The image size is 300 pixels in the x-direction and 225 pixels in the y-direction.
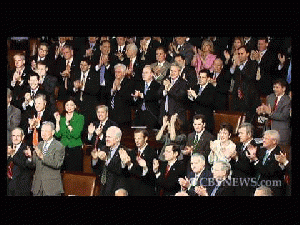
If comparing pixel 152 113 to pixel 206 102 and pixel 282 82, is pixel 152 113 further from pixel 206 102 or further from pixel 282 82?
pixel 282 82

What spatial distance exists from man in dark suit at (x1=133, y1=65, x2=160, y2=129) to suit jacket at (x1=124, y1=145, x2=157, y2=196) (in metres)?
0.36

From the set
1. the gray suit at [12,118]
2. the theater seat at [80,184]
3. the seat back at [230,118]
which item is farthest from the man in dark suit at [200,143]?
the gray suit at [12,118]

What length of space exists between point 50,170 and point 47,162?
113mm

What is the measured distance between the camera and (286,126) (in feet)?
33.9

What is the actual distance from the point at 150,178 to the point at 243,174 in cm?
120

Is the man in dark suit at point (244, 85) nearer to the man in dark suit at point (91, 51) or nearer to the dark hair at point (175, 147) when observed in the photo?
the dark hair at point (175, 147)

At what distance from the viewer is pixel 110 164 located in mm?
10398

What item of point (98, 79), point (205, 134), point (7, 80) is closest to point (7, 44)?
point (7, 80)

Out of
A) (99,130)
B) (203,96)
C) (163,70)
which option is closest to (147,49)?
(163,70)

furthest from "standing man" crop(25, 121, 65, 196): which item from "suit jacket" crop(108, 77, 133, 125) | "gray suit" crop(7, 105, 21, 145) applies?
"suit jacket" crop(108, 77, 133, 125)

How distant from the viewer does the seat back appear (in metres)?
10.4

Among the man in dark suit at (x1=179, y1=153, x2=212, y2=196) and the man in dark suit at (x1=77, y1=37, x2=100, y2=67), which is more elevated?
the man in dark suit at (x1=77, y1=37, x2=100, y2=67)

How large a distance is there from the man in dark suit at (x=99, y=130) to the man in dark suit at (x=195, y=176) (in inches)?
46.3

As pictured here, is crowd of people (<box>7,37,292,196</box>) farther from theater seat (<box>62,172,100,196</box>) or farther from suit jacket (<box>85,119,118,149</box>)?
theater seat (<box>62,172,100,196</box>)
